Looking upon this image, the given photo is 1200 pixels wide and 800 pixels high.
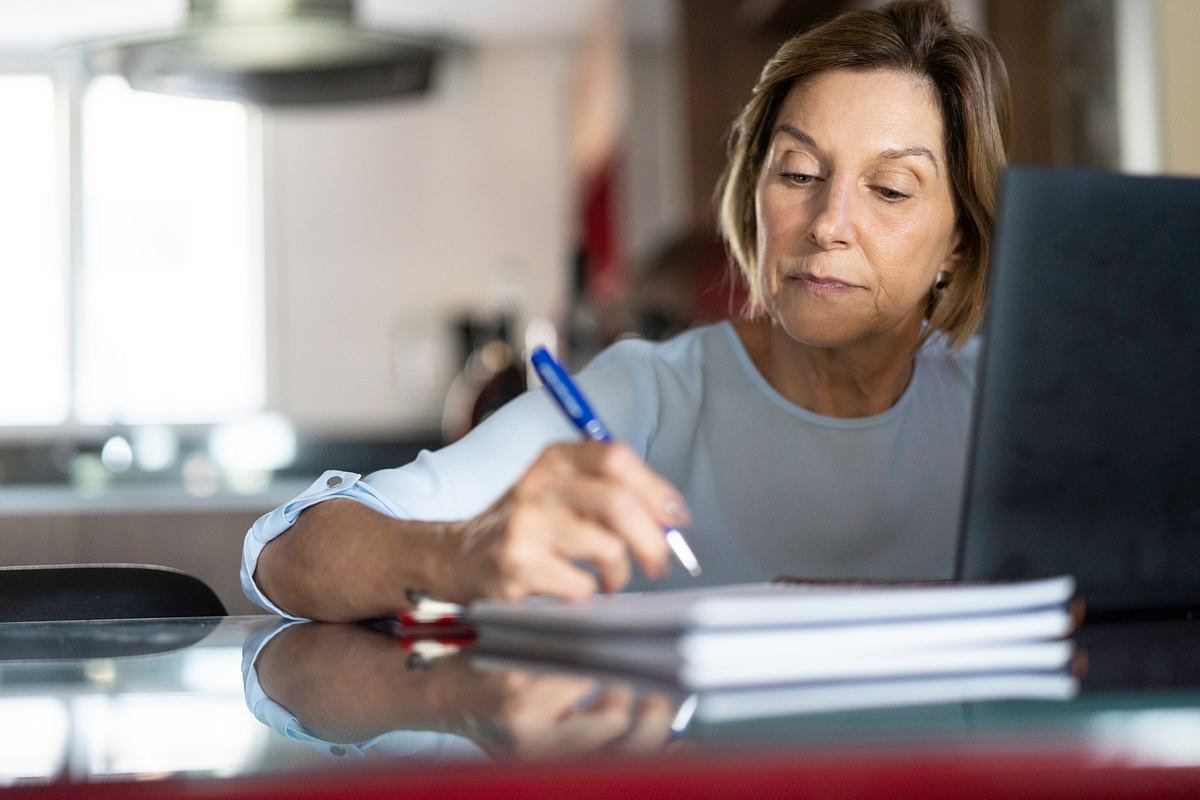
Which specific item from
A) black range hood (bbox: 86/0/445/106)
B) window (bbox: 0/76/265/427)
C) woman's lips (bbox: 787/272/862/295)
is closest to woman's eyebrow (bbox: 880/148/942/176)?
woman's lips (bbox: 787/272/862/295)

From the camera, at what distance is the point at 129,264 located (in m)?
6.39

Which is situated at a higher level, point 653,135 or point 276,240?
point 653,135

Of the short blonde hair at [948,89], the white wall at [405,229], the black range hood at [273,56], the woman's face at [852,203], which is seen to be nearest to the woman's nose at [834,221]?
the woman's face at [852,203]

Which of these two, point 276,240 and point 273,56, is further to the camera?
point 276,240

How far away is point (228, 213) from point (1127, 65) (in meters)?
5.12

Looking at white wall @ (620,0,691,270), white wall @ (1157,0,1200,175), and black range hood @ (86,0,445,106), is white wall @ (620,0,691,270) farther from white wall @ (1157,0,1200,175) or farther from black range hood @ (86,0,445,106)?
white wall @ (1157,0,1200,175)

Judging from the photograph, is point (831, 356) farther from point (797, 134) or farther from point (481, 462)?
point (481, 462)

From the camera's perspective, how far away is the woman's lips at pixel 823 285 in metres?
1.13

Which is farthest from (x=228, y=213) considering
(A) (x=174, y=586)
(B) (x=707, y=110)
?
(A) (x=174, y=586)

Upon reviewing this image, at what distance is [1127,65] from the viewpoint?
214 centimetres

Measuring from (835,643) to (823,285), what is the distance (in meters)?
0.60

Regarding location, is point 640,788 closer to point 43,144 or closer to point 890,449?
point 890,449

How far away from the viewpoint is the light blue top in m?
1.19

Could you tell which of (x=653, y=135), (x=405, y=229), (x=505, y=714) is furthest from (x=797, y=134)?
(x=405, y=229)
